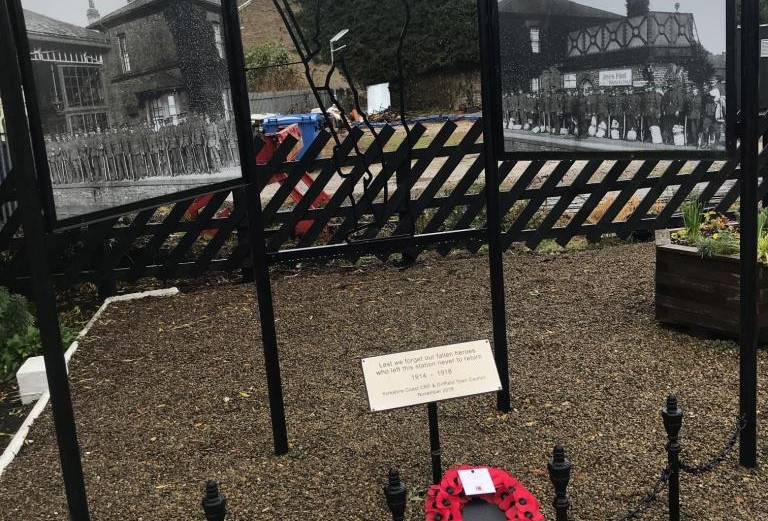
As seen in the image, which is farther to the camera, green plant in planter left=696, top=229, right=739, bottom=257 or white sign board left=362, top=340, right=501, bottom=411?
green plant in planter left=696, top=229, right=739, bottom=257

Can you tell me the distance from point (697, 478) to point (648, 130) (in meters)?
1.48

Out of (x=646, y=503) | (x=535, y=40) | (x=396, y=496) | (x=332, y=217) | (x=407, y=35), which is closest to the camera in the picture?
(x=396, y=496)

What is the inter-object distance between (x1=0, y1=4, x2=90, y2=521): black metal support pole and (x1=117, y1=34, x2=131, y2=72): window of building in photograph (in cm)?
80

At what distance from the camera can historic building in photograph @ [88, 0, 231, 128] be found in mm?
2844

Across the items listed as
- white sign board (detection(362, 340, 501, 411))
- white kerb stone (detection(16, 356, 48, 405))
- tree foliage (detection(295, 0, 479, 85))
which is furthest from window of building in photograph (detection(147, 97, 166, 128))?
tree foliage (detection(295, 0, 479, 85))

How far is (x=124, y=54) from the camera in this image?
2895 mm

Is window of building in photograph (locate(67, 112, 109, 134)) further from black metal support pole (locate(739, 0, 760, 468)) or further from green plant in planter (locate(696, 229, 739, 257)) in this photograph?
green plant in planter (locate(696, 229, 739, 257))

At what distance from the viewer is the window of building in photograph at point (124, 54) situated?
2850mm

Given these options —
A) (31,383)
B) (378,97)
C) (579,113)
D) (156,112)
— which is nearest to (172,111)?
(156,112)

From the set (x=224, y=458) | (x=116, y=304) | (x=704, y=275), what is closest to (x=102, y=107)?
(x=224, y=458)

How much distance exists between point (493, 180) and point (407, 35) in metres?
29.0

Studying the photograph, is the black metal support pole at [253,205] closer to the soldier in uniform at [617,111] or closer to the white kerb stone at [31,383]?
the soldier in uniform at [617,111]

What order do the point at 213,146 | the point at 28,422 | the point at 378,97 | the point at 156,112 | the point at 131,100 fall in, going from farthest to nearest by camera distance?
the point at 378,97 < the point at 28,422 < the point at 213,146 < the point at 156,112 < the point at 131,100

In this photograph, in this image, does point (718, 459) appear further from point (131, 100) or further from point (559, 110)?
point (131, 100)
